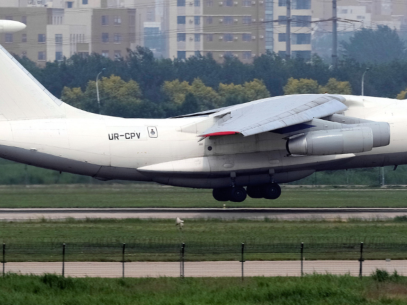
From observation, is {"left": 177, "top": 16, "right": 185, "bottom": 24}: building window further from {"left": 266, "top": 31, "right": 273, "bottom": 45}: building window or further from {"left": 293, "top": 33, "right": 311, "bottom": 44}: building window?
{"left": 293, "top": 33, "right": 311, "bottom": 44}: building window

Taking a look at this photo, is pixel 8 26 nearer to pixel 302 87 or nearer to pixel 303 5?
pixel 302 87

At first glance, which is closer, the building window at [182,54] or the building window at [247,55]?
the building window at [247,55]

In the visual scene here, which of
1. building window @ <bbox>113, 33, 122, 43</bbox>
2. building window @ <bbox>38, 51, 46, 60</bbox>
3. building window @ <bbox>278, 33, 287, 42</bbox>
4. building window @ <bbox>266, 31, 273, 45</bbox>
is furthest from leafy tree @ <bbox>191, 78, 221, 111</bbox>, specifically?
building window @ <bbox>278, 33, 287, 42</bbox>

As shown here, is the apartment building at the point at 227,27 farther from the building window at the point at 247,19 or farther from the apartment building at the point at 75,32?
the apartment building at the point at 75,32

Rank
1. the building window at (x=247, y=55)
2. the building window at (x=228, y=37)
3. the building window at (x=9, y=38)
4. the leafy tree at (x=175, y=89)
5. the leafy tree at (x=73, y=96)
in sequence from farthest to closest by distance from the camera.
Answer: the building window at (x=228, y=37) → the building window at (x=247, y=55) → the building window at (x=9, y=38) → the leafy tree at (x=175, y=89) → the leafy tree at (x=73, y=96)

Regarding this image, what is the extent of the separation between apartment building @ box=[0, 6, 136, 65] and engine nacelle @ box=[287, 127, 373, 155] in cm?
6595

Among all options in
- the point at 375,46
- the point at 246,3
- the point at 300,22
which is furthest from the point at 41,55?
the point at 375,46

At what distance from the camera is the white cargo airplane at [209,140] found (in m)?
26.1

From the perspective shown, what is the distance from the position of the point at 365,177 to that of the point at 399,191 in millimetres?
3938

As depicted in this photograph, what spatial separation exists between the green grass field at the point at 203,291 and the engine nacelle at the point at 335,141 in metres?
11.9

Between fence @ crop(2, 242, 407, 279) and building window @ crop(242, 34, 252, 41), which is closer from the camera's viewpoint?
fence @ crop(2, 242, 407, 279)

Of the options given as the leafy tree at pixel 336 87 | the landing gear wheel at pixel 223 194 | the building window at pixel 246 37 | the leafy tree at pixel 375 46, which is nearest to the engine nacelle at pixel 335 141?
the landing gear wheel at pixel 223 194

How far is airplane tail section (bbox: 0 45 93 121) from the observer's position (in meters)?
26.3

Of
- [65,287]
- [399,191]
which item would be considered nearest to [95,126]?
[65,287]
